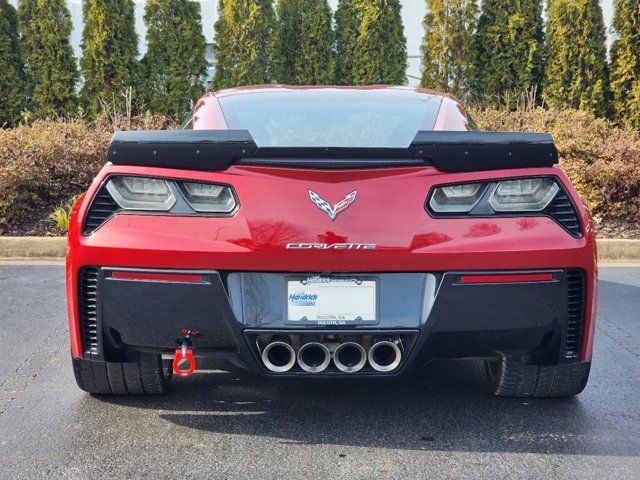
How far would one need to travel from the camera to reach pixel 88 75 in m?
14.9

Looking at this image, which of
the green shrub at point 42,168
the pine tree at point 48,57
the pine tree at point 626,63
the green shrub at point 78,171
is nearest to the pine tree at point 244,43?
the pine tree at point 48,57

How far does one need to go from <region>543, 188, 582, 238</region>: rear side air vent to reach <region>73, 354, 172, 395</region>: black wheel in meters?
1.63

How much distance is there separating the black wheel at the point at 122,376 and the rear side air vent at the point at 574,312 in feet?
5.24

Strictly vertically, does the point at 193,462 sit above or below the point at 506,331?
below

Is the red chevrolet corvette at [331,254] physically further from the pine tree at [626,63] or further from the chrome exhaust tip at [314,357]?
the pine tree at [626,63]

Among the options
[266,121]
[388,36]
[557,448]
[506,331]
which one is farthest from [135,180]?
[388,36]

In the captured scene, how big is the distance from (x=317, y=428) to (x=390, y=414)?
13.2 inches

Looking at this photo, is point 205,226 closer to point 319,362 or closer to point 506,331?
point 319,362

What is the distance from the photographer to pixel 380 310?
9.08 ft

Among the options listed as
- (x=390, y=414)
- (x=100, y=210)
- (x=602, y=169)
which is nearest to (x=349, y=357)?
(x=390, y=414)

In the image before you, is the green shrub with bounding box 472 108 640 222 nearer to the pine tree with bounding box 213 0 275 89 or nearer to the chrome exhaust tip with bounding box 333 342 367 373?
the chrome exhaust tip with bounding box 333 342 367 373

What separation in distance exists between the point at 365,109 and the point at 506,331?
125 cm

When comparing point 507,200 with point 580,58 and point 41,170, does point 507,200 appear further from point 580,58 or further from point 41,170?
point 580,58

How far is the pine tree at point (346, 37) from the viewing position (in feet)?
53.5
